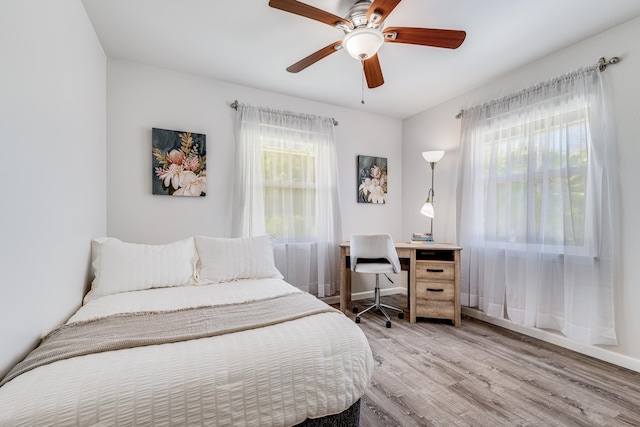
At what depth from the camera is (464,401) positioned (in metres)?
1.67

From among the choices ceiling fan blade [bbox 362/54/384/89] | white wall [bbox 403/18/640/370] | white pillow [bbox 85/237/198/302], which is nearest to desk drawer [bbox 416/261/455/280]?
white wall [bbox 403/18/640/370]

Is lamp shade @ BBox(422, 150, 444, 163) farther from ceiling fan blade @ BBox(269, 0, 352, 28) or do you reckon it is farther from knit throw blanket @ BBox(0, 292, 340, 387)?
knit throw blanket @ BBox(0, 292, 340, 387)

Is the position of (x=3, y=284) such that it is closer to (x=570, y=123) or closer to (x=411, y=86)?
(x=411, y=86)

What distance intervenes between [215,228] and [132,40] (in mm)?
1742

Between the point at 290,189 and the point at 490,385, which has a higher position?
the point at 290,189

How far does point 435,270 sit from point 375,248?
0.68m

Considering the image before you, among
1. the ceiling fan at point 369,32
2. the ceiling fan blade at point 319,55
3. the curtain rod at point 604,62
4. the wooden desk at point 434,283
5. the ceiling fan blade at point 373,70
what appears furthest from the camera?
the wooden desk at point 434,283

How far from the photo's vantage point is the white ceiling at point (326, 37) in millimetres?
1873

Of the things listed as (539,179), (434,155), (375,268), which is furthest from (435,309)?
(434,155)

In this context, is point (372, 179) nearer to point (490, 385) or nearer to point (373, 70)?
point (373, 70)

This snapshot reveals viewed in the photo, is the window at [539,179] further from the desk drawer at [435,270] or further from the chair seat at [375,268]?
the chair seat at [375,268]

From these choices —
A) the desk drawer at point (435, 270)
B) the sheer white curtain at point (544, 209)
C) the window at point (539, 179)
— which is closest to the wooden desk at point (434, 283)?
the desk drawer at point (435, 270)

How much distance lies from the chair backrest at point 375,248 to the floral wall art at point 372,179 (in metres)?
0.95

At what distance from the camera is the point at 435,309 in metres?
2.90
